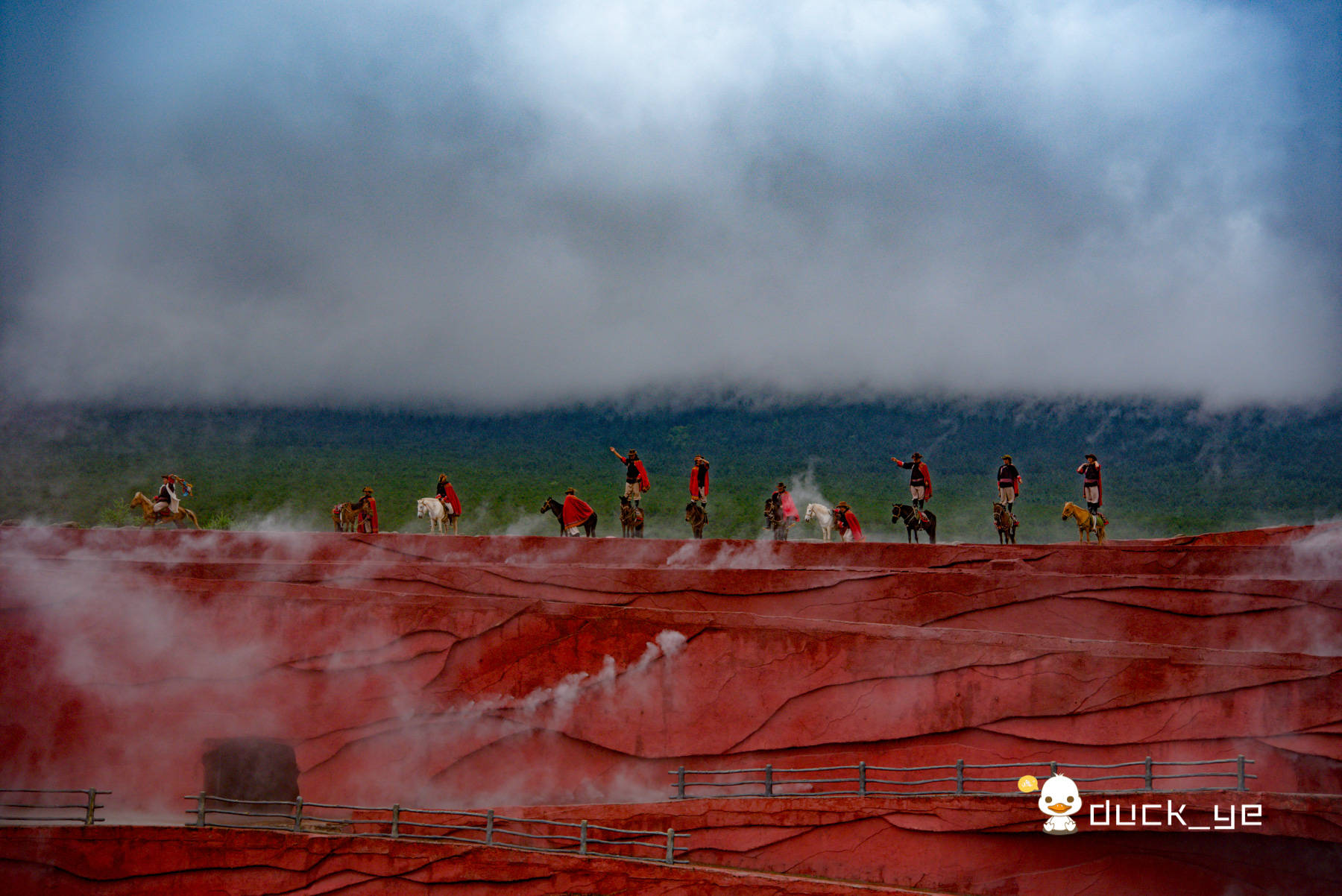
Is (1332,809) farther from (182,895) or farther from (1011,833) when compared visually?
(182,895)

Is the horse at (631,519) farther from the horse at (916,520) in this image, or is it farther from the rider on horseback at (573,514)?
the horse at (916,520)

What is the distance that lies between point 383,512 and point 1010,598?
16699mm

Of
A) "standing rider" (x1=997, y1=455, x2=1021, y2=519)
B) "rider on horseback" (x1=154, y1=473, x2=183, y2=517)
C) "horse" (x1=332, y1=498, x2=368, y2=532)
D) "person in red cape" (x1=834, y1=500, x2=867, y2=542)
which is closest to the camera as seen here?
"standing rider" (x1=997, y1=455, x2=1021, y2=519)

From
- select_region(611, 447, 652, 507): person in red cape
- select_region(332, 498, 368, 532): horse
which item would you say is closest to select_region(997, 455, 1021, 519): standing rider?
select_region(611, 447, 652, 507): person in red cape

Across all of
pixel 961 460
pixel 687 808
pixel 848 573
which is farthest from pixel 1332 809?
pixel 961 460

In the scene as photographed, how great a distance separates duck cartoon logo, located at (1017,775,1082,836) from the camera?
10.0 meters

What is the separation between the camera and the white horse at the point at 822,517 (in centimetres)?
1670

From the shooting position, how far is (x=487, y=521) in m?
24.0

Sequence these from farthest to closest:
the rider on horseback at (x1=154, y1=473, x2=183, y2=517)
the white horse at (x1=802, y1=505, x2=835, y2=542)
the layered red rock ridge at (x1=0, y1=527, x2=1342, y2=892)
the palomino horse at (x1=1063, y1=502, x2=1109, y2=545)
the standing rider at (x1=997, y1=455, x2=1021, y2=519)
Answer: the white horse at (x1=802, y1=505, x2=835, y2=542), the rider on horseback at (x1=154, y1=473, x2=183, y2=517), the palomino horse at (x1=1063, y1=502, x2=1109, y2=545), the standing rider at (x1=997, y1=455, x2=1021, y2=519), the layered red rock ridge at (x1=0, y1=527, x2=1342, y2=892)

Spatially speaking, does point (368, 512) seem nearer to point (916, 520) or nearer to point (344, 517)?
point (344, 517)

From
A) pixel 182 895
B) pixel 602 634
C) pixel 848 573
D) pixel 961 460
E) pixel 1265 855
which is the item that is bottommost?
pixel 182 895

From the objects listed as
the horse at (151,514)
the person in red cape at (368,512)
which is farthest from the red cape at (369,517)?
the horse at (151,514)

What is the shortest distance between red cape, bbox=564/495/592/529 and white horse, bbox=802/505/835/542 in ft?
11.8

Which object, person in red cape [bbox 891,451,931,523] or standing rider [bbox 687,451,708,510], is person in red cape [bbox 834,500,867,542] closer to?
person in red cape [bbox 891,451,931,523]
